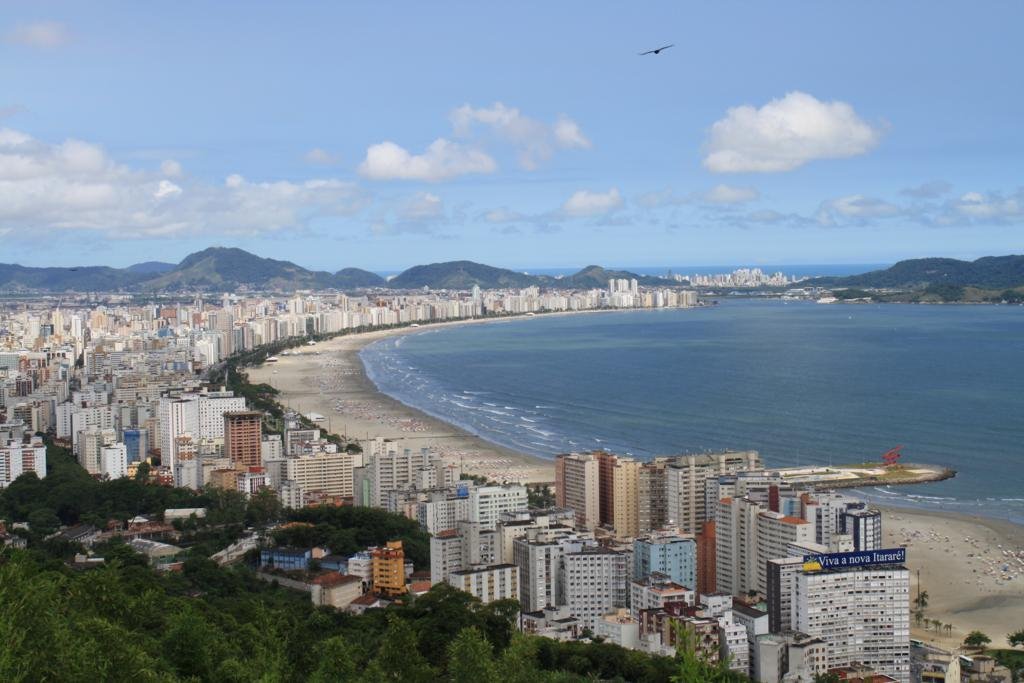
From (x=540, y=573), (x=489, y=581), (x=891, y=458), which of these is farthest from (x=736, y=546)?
(x=891, y=458)

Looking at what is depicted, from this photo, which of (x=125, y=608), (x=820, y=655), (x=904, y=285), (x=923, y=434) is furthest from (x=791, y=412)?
(x=904, y=285)

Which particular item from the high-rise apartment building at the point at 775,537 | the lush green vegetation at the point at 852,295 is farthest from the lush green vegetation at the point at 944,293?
the high-rise apartment building at the point at 775,537

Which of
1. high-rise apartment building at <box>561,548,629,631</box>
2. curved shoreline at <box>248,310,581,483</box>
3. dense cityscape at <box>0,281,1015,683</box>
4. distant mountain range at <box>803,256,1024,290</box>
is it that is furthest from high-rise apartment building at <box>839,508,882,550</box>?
distant mountain range at <box>803,256,1024,290</box>

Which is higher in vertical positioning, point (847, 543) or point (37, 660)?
point (37, 660)

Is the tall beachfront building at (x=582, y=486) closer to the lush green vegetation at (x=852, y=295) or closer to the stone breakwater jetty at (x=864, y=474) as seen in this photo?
the stone breakwater jetty at (x=864, y=474)

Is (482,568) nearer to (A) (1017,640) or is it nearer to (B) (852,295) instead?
(A) (1017,640)

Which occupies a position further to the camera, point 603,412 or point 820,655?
point 603,412

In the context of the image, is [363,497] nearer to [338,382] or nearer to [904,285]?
[338,382]
